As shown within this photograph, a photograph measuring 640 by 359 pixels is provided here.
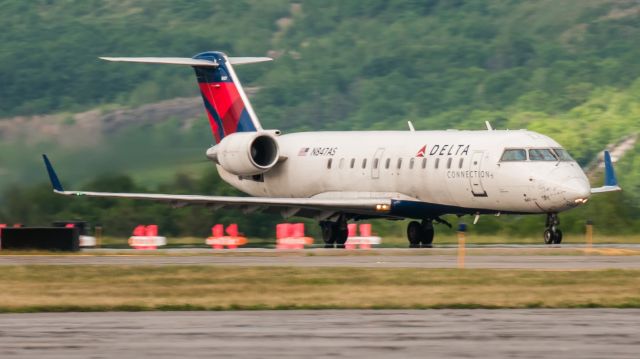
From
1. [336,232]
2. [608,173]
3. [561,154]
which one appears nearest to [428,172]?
[561,154]

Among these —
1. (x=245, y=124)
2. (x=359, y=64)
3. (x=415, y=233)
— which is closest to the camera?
(x=415, y=233)

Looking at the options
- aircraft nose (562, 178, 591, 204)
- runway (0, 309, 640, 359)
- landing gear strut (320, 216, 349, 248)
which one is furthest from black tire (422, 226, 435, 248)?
runway (0, 309, 640, 359)

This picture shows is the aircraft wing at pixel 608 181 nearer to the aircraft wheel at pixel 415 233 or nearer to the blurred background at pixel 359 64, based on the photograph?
the aircraft wheel at pixel 415 233

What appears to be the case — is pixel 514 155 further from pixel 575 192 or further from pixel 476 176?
pixel 575 192

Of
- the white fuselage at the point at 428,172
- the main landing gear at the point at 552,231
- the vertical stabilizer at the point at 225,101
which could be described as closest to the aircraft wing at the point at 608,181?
the main landing gear at the point at 552,231

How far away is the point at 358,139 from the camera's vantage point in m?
44.6

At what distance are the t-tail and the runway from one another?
28018mm

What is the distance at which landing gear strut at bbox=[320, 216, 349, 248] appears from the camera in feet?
144

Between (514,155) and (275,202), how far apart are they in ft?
22.9

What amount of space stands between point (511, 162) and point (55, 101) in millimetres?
75704

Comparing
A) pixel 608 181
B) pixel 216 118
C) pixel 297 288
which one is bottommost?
pixel 297 288

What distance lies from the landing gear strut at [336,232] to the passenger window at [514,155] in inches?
247

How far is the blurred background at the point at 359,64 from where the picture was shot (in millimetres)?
122062

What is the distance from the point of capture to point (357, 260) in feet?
104
